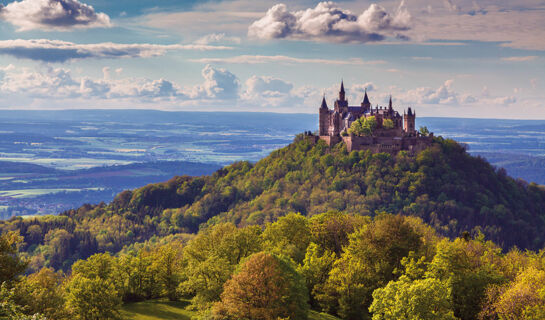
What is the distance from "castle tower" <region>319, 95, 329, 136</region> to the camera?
171 m

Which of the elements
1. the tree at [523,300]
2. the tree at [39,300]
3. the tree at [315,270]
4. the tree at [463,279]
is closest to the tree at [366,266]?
the tree at [315,270]

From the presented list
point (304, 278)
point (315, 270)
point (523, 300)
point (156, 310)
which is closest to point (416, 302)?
point (523, 300)

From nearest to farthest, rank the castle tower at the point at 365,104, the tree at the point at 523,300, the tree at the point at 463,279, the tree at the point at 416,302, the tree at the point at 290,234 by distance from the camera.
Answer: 1. the tree at the point at 523,300
2. the tree at the point at 416,302
3. the tree at the point at 463,279
4. the tree at the point at 290,234
5. the castle tower at the point at 365,104

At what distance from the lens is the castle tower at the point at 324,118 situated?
560 feet

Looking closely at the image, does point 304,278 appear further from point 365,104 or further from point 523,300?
point 365,104

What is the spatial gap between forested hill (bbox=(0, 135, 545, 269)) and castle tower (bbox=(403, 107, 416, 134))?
806 cm

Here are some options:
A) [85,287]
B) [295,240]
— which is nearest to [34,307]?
[85,287]

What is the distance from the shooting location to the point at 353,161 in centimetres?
15888

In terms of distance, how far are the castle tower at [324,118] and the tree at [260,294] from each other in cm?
12361

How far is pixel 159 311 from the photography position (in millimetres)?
58812

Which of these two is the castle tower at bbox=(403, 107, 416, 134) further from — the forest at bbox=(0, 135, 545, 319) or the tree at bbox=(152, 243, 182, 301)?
the tree at bbox=(152, 243, 182, 301)

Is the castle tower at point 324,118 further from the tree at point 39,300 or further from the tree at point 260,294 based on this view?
the tree at point 39,300

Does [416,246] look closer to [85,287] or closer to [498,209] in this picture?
[85,287]

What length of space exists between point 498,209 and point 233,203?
84.0 metres
